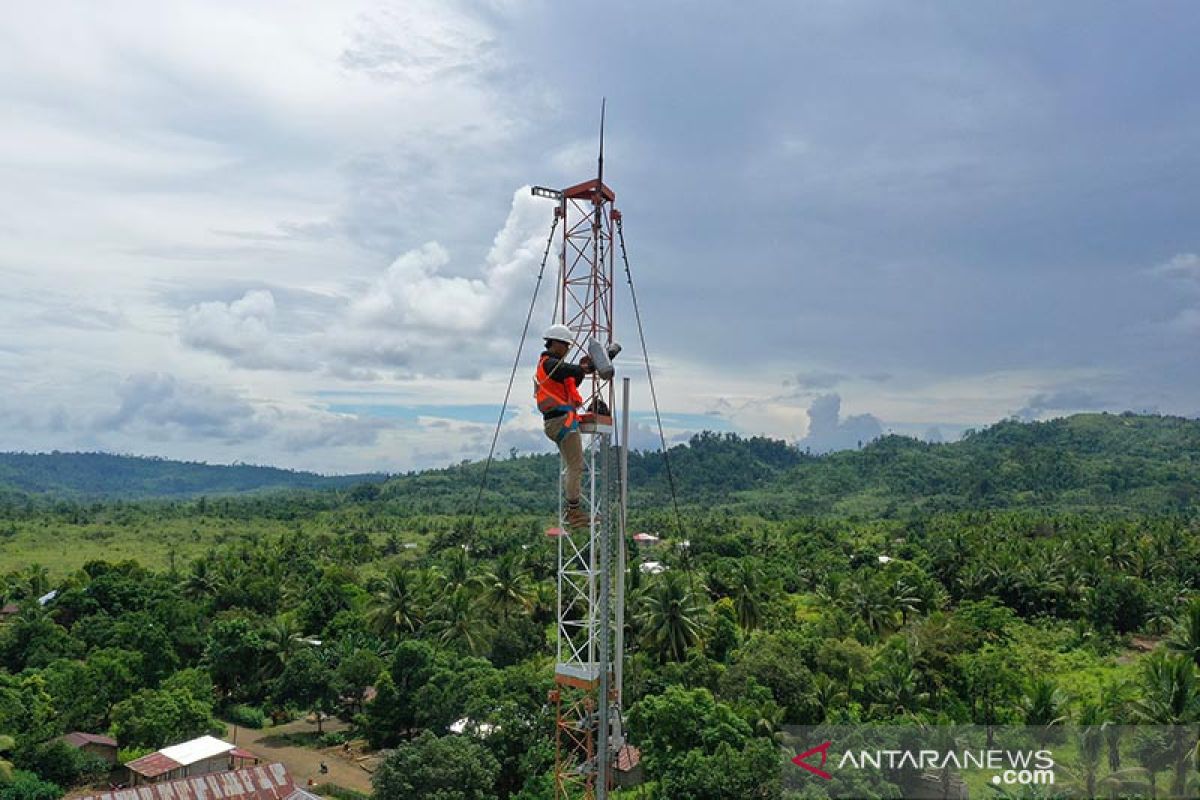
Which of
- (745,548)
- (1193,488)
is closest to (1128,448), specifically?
(1193,488)

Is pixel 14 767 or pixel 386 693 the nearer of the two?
pixel 14 767

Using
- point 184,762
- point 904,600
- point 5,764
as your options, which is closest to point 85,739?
point 5,764

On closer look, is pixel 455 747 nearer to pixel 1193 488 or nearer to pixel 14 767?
pixel 14 767

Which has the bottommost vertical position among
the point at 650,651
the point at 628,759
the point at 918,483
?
the point at 628,759

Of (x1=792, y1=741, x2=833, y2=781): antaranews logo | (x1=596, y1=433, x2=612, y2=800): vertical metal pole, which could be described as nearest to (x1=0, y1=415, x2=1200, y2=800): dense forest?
(x1=792, y1=741, x2=833, y2=781): antaranews logo

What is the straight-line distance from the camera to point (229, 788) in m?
24.2

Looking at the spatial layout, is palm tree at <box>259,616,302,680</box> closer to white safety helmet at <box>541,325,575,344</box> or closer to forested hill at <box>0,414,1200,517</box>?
white safety helmet at <box>541,325,575,344</box>

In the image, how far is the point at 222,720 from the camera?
115ft

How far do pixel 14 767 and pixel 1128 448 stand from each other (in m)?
210

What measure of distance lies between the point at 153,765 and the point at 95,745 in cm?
454

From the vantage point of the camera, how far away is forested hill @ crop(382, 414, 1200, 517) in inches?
5167

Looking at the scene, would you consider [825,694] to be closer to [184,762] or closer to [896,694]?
[896,694]

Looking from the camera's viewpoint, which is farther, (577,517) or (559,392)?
(577,517)

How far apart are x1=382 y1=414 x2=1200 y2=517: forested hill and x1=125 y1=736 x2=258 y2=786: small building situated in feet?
325
